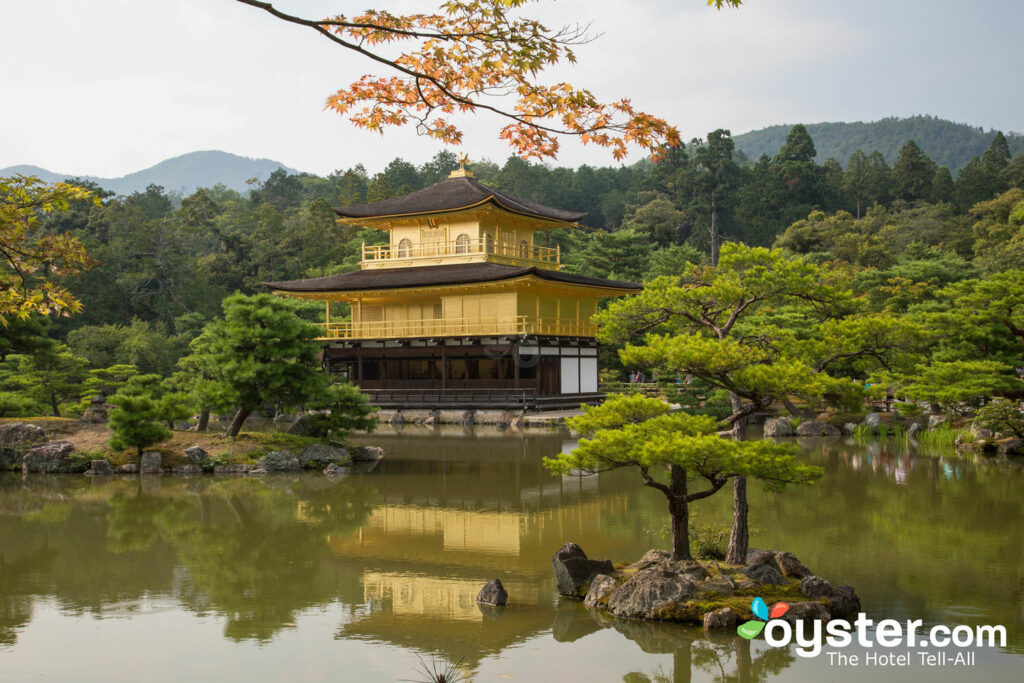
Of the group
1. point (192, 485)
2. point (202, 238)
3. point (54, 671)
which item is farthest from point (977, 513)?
point (202, 238)

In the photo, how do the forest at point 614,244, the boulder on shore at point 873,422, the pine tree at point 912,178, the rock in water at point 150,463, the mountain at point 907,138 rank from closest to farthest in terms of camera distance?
the rock in water at point 150,463, the forest at point 614,244, the boulder on shore at point 873,422, the pine tree at point 912,178, the mountain at point 907,138

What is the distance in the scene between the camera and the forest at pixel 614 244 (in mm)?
20000

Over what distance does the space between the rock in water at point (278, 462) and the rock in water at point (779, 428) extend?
438 inches

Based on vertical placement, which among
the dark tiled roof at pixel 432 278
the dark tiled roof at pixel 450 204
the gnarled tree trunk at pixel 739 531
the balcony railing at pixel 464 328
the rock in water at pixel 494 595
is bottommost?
the rock in water at pixel 494 595

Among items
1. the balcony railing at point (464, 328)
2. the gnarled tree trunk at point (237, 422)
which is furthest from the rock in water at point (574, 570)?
the balcony railing at point (464, 328)

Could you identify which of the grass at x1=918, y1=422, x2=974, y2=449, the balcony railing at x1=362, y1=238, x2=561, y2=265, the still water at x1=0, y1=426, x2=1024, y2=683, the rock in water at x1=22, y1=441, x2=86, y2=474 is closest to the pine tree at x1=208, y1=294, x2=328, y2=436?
the still water at x1=0, y1=426, x2=1024, y2=683

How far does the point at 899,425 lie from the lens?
2169cm

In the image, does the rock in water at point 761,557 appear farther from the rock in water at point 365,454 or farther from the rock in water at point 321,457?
the rock in water at point 365,454

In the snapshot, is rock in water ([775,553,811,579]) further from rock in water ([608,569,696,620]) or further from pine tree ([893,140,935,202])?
pine tree ([893,140,935,202])

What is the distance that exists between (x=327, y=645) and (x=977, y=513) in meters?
8.85

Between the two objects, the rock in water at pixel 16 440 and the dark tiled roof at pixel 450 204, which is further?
the dark tiled roof at pixel 450 204

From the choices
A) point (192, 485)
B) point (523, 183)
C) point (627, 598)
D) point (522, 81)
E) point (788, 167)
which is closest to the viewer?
point (522, 81)

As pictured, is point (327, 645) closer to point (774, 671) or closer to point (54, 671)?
point (54, 671)

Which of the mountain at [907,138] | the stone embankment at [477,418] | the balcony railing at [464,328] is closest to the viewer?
the stone embankment at [477,418]
